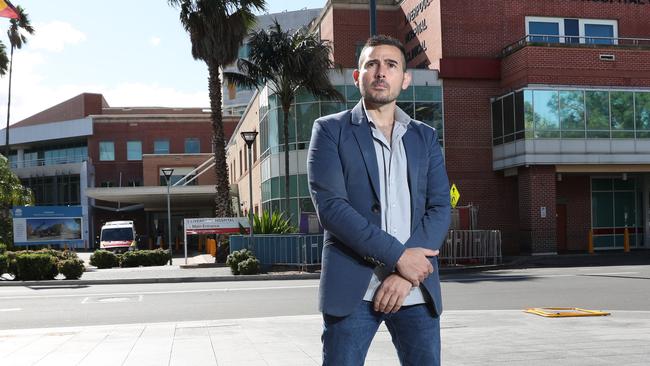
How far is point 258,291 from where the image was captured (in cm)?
1711

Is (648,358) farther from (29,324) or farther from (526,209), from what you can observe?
(526,209)

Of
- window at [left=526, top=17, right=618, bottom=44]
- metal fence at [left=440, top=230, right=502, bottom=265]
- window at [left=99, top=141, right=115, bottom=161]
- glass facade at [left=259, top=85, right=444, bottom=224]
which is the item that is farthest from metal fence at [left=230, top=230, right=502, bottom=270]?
window at [left=99, top=141, right=115, bottom=161]

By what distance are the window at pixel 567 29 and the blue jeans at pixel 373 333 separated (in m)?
32.5

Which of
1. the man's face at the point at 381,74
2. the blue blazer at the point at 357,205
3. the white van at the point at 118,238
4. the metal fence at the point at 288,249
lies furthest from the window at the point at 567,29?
the blue blazer at the point at 357,205

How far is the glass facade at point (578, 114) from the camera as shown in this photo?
97.6 ft

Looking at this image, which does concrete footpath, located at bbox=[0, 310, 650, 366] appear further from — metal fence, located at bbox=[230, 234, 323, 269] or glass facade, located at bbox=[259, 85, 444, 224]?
glass facade, located at bbox=[259, 85, 444, 224]

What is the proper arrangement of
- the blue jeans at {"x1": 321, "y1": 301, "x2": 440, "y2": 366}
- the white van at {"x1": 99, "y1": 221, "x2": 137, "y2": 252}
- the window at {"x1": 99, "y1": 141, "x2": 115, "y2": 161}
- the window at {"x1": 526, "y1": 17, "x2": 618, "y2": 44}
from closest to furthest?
the blue jeans at {"x1": 321, "y1": 301, "x2": 440, "y2": 366}, the window at {"x1": 526, "y1": 17, "x2": 618, "y2": 44}, the white van at {"x1": 99, "y1": 221, "x2": 137, "y2": 252}, the window at {"x1": 99, "y1": 141, "x2": 115, "y2": 161}

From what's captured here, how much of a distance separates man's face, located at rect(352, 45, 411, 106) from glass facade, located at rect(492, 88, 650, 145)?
2731 cm

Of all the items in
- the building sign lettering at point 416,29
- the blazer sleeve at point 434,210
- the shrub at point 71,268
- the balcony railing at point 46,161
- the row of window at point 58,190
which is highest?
the building sign lettering at point 416,29

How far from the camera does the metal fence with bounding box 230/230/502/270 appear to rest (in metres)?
23.6

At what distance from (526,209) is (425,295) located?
2792 centimetres

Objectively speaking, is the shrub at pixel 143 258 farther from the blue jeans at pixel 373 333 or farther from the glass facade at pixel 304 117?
the blue jeans at pixel 373 333

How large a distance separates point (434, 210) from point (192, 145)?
67929mm

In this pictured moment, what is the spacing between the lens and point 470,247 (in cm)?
2478
